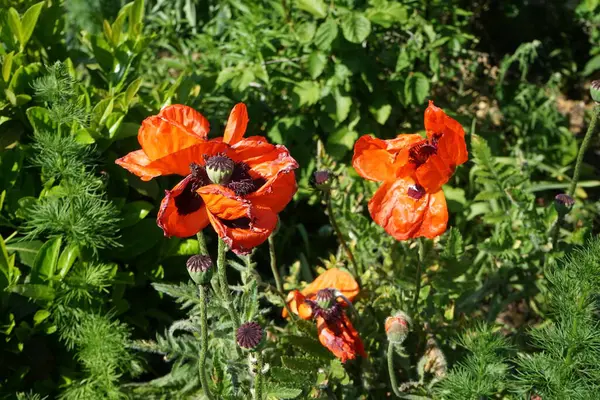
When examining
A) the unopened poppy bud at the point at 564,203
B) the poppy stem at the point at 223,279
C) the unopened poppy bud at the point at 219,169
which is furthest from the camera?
the unopened poppy bud at the point at 564,203

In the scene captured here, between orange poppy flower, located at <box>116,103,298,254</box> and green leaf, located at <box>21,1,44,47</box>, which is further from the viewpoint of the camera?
green leaf, located at <box>21,1,44,47</box>

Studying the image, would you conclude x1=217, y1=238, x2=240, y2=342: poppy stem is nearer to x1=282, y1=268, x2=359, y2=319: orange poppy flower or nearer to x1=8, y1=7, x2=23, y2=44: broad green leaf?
x1=282, y1=268, x2=359, y2=319: orange poppy flower

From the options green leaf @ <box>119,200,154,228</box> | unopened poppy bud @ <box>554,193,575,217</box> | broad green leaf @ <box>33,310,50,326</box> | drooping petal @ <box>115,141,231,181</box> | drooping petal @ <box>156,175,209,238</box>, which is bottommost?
broad green leaf @ <box>33,310,50,326</box>

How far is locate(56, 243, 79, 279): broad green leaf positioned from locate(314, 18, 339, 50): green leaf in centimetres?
108

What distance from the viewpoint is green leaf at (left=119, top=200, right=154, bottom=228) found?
2.26 m

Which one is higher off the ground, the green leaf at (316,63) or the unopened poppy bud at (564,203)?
the unopened poppy bud at (564,203)

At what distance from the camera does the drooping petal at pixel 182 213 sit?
1.51 m

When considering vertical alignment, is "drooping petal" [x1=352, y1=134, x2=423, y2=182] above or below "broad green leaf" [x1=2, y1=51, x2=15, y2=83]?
above

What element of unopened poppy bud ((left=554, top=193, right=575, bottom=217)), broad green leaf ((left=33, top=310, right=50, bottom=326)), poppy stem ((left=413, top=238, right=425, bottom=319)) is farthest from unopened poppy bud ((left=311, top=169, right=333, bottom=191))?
broad green leaf ((left=33, top=310, right=50, bottom=326))

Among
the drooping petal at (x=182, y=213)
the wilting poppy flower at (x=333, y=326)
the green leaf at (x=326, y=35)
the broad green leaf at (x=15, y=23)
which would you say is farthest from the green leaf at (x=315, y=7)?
the drooping petal at (x=182, y=213)

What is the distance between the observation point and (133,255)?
2.30m

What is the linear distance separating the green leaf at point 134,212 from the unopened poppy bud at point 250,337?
79cm

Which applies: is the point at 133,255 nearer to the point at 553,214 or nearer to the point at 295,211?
the point at 295,211

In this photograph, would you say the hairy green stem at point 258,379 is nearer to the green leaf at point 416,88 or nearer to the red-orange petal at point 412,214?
the red-orange petal at point 412,214
